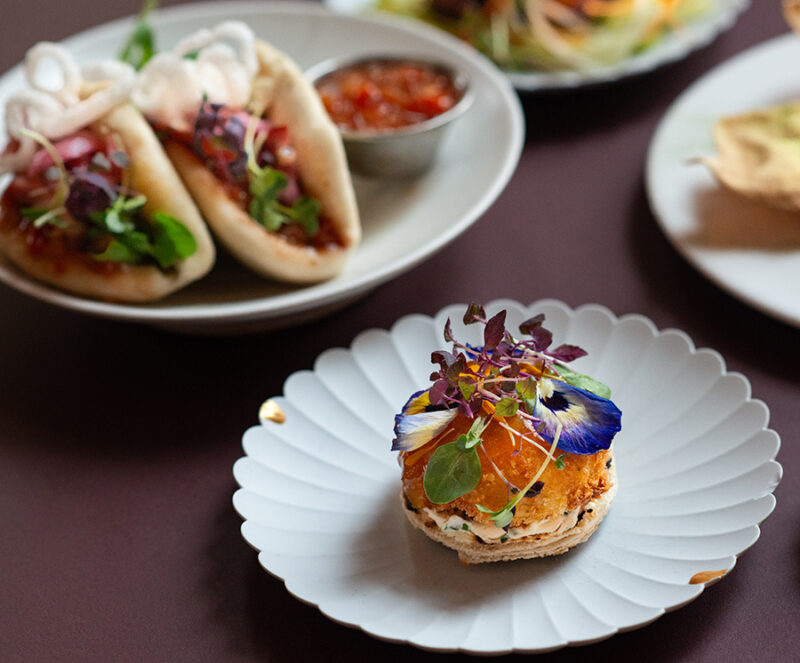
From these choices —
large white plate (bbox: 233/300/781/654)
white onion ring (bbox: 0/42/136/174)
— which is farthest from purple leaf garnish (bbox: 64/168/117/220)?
large white plate (bbox: 233/300/781/654)

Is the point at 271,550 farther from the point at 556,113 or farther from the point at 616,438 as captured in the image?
the point at 556,113

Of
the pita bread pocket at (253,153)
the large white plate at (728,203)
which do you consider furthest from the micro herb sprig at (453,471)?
the large white plate at (728,203)

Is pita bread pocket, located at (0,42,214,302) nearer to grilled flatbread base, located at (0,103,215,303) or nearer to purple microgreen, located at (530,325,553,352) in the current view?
grilled flatbread base, located at (0,103,215,303)

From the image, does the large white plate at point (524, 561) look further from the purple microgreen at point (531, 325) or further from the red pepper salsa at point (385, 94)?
the red pepper salsa at point (385, 94)

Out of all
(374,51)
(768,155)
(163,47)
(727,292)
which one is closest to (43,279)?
(163,47)

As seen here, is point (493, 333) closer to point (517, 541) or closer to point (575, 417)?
point (575, 417)

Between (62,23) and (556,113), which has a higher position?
(62,23)
